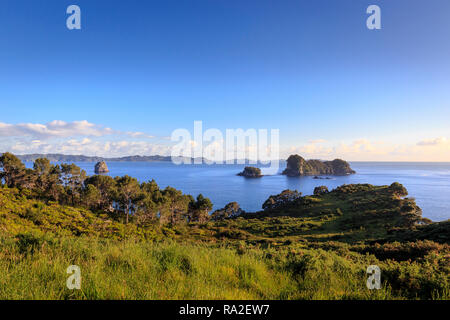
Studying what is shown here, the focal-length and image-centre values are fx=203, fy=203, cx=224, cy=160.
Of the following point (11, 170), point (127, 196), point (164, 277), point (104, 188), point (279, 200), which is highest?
point (164, 277)

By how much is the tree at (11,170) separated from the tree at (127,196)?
2443cm

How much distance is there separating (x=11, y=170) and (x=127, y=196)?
30.6 metres

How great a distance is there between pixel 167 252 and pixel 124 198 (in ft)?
154

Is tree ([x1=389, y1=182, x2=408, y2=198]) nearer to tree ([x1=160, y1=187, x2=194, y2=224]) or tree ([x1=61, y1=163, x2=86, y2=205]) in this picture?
tree ([x1=160, y1=187, x2=194, y2=224])

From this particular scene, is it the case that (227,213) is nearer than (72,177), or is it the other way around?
(72,177)

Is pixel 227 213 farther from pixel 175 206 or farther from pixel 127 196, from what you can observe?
pixel 127 196

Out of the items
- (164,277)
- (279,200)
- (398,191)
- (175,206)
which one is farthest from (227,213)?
(164,277)

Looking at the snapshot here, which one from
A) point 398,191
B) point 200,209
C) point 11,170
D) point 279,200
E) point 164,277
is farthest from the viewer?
point 279,200

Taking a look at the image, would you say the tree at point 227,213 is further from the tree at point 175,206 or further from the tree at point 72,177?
the tree at point 72,177

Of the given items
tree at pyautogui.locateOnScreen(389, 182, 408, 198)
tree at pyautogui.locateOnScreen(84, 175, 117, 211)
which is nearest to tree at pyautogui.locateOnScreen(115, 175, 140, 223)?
tree at pyautogui.locateOnScreen(84, 175, 117, 211)

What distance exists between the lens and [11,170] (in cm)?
4981

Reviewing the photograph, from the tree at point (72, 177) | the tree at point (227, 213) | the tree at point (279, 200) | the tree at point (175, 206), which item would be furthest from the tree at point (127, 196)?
the tree at point (279, 200)
